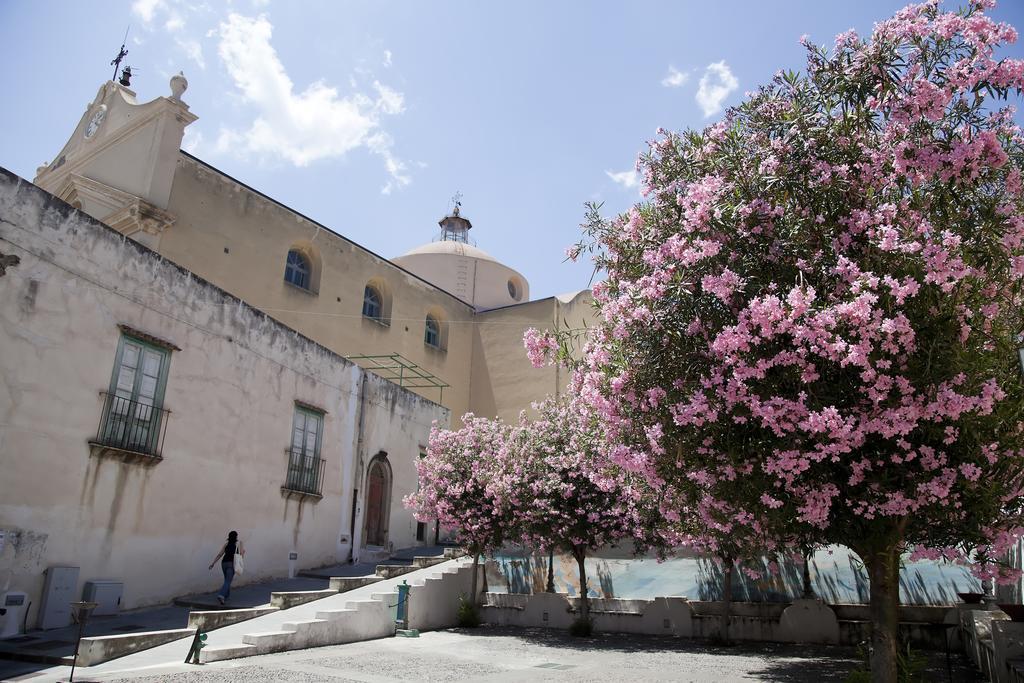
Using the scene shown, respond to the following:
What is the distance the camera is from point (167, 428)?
1262cm

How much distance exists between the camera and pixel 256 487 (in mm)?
14570

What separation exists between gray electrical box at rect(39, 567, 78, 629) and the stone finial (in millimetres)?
12752

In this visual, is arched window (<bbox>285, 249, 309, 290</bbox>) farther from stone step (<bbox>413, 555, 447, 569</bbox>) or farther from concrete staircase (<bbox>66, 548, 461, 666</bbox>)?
stone step (<bbox>413, 555, 447, 569</bbox>)

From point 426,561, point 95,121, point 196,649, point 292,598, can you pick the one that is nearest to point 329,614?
point 292,598

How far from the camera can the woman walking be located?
12.4 meters

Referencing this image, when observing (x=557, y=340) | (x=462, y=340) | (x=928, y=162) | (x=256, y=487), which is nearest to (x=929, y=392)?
(x=928, y=162)

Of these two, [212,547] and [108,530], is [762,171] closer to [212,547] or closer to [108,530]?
[108,530]

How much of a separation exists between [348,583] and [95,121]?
51.1 ft

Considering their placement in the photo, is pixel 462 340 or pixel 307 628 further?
pixel 462 340

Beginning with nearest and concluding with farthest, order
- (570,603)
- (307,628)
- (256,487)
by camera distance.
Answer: (307,628)
(256,487)
(570,603)

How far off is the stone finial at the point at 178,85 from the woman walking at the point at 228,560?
11.9 metres

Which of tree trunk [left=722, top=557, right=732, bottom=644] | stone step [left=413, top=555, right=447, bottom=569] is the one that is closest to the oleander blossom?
tree trunk [left=722, top=557, right=732, bottom=644]

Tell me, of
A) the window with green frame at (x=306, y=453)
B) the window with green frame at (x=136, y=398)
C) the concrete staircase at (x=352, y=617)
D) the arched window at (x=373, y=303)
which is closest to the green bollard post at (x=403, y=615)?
the concrete staircase at (x=352, y=617)

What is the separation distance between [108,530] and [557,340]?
8.23 metres
